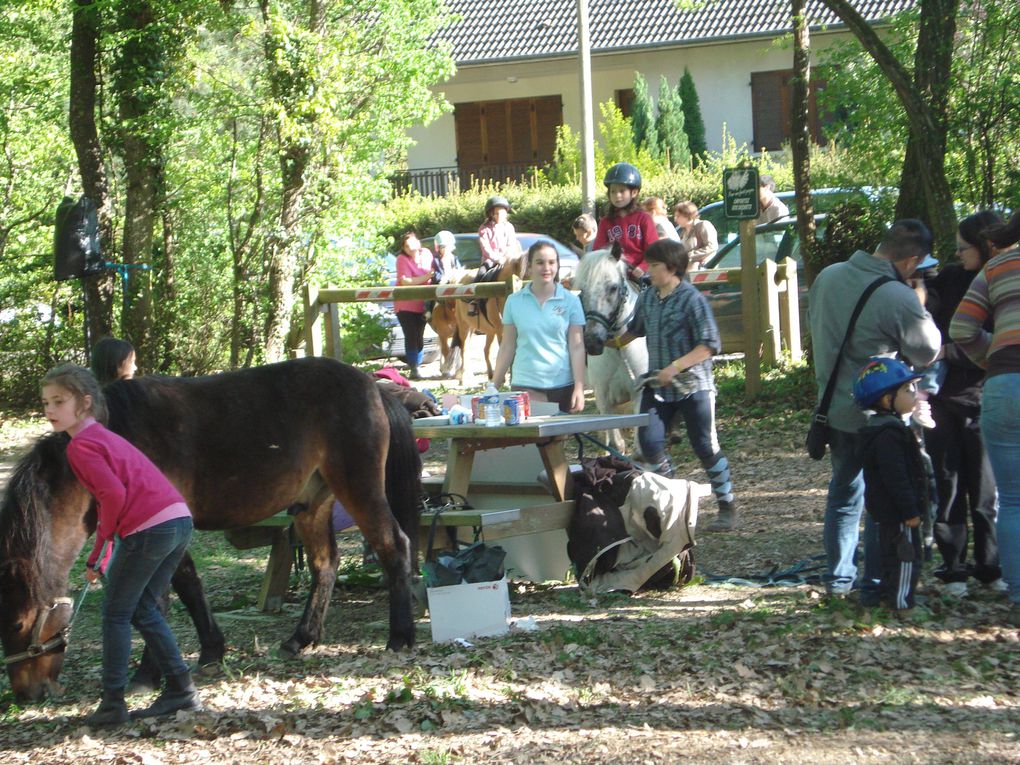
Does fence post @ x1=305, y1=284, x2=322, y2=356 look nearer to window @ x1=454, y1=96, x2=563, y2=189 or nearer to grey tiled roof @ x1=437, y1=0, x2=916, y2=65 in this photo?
grey tiled roof @ x1=437, y1=0, x2=916, y2=65

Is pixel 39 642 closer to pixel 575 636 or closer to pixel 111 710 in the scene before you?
pixel 111 710

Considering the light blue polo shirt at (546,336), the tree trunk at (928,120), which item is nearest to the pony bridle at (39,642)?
the light blue polo shirt at (546,336)

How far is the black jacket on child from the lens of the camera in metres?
5.98

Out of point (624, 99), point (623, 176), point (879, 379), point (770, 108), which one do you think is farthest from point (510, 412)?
point (624, 99)

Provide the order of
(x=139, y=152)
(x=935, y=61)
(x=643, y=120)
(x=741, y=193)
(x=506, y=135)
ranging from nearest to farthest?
(x=935, y=61) < (x=741, y=193) < (x=139, y=152) < (x=643, y=120) < (x=506, y=135)

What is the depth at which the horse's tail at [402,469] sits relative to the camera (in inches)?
259

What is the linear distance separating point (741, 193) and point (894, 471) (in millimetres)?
7337

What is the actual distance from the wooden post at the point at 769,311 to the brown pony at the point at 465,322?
8.47 feet

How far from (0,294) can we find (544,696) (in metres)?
13.2

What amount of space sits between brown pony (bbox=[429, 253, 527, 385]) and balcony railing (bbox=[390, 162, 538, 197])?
18999 millimetres

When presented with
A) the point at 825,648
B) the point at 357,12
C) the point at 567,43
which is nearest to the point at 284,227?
the point at 357,12

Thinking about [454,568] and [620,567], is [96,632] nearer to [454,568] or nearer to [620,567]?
[454,568]

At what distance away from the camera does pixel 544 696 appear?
213 inches

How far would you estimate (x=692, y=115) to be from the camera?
32.5m
